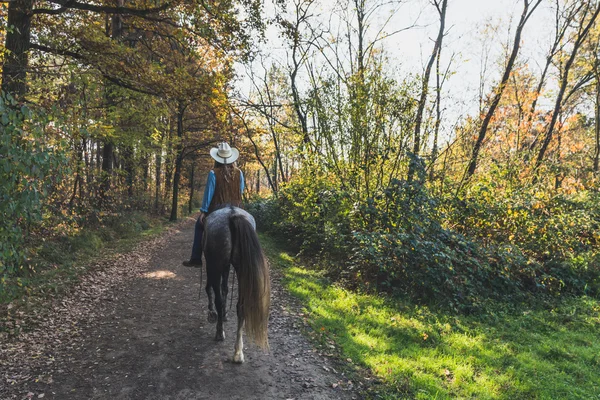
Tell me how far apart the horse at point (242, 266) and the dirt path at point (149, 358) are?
490mm

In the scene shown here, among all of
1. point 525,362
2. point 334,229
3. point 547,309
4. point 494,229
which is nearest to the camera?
point 525,362

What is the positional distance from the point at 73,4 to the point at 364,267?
366 inches

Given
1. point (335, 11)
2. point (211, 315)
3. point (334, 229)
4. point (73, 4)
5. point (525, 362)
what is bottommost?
point (525, 362)

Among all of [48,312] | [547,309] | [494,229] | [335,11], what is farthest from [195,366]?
[335,11]

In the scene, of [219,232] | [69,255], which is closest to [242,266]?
[219,232]

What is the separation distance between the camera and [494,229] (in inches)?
360

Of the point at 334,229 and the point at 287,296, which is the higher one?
the point at 334,229

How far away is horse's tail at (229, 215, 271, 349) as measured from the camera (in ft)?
13.8

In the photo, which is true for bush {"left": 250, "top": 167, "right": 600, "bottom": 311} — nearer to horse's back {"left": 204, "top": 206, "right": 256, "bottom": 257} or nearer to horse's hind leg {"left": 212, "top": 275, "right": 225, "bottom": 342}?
horse's hind leg {"left": 212, "top": 275, "right": 225, "bottom": 342}

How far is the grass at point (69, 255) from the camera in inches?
243

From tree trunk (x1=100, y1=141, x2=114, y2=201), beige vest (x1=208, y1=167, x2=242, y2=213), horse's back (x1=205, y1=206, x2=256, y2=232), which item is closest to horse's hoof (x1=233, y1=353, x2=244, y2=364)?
horse's back (x1=205, y1=206, x2=256, y2=232)

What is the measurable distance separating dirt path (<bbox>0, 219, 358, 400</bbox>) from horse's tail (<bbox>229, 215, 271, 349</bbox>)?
567mm

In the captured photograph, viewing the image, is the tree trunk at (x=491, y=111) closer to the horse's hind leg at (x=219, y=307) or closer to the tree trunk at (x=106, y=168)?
the horse's hind leg at (x=219, y=307)

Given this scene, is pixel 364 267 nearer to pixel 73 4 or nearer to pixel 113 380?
pixel 113 380
